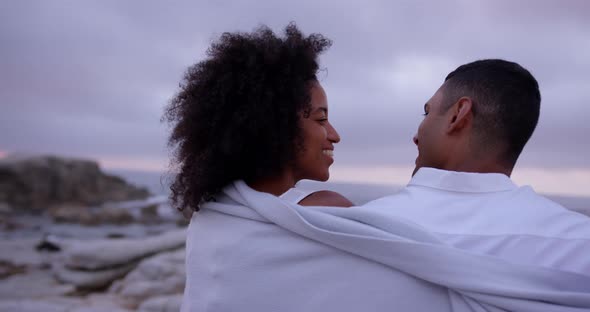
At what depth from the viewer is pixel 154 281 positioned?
8.41 metres

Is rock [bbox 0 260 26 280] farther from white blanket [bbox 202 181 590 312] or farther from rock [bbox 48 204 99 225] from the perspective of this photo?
rock [bbox 48 204 99 225]

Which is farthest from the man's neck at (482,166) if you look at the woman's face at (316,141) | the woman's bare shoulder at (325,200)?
the woman's face at (316,141)

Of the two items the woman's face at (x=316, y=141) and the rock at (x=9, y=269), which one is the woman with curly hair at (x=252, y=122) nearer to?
the woman's face at (x=316, y=141)

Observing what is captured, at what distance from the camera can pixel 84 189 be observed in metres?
40.9

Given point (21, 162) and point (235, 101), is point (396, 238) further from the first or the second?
point (21, 162)

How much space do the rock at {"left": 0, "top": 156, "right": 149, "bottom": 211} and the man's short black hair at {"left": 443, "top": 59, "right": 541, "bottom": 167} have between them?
35693mm

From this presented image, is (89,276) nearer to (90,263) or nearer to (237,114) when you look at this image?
(90,263)

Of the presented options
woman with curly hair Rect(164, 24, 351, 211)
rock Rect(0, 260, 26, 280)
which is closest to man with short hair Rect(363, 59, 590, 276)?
woman with curly hair Rect(164, 24, 351, 211)

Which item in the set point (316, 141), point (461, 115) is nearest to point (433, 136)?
point (461, 115)

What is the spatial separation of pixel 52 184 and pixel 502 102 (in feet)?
131

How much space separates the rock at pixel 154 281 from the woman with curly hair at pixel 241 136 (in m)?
5.85

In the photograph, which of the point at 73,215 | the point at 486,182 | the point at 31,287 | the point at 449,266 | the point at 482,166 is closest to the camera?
the point at 449,266

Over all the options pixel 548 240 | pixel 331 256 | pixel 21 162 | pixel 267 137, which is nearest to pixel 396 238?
pixel 331 256

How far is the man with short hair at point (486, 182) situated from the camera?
1.62 m
